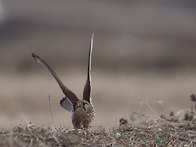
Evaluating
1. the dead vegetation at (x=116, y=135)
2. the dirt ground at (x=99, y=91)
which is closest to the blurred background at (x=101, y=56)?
the dirt ground at (x=99, y=91)

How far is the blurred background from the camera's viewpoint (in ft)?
40.5

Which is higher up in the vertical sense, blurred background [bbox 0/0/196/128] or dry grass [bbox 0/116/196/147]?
blurred background [bbox 0/0/196/128]

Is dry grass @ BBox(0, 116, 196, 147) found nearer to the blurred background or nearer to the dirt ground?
the blurred background

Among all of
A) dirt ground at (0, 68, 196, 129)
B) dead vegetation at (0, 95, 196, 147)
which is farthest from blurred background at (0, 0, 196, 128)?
dead vegetation at (0, 95, 196, 147)

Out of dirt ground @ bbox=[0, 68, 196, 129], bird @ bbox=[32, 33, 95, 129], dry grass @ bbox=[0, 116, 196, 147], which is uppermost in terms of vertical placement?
dirt ground @ bbox=[0, 68, 196, 129]

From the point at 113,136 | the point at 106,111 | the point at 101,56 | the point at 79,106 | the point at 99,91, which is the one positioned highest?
the point at 101,56

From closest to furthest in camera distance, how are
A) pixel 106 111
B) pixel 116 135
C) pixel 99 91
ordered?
1. pixel 116 135
2. pixel 106 111
3. pixel 99 91

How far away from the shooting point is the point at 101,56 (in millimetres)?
20328

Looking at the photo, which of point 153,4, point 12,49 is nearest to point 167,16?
point 153,4

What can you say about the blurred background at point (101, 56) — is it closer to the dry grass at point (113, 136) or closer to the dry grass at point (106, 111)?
the dry grass at point (106, 111)

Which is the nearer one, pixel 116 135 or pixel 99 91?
pixel 116 135

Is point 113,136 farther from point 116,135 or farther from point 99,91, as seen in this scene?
point 99,91

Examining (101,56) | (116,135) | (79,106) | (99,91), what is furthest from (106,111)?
(101,56)

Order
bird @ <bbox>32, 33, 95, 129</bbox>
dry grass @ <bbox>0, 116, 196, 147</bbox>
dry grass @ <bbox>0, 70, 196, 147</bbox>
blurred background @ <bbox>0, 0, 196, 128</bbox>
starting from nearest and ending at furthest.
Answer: dry grass @ <bbox>0, 116, 196, 147</bbox> < dry grass @ <bbox>0, 70, 196, 147</bbox> < bird @ <bbox>32, 33, 95, 129</bbox> < blurred background @ <bbox>0, 0, 196, 128</bbox>
